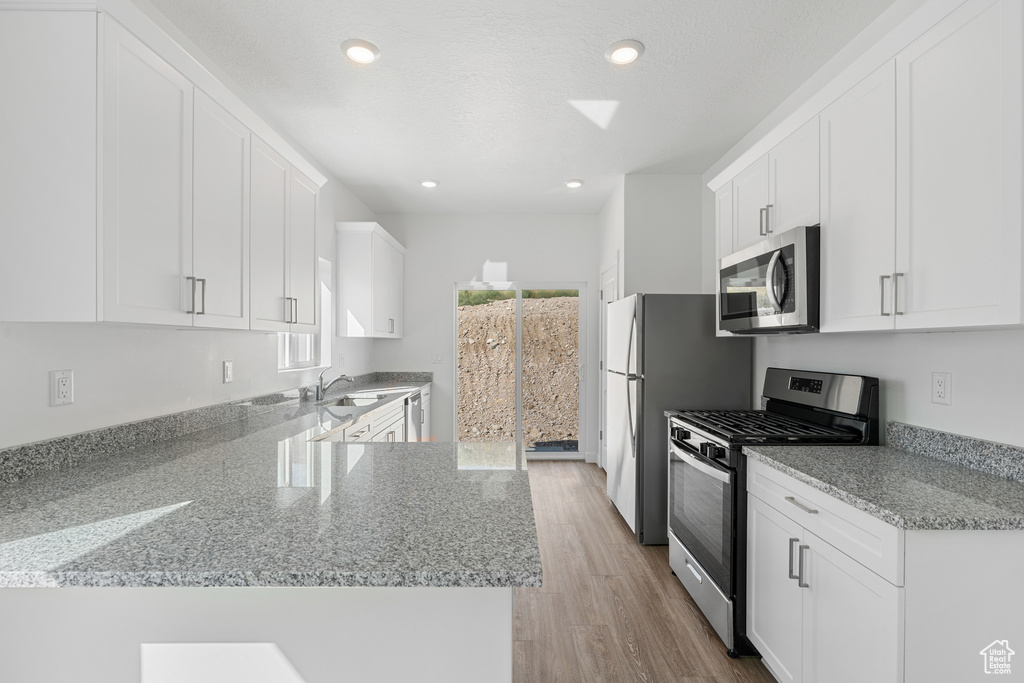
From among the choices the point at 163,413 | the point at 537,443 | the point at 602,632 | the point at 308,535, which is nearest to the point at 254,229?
the point at 163,413

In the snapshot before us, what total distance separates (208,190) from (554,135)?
→ 2141mm

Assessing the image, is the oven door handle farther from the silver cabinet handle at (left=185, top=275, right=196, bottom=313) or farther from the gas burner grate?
the silver cabinet handle at (left=185, top=275, right=196, bottom=313)

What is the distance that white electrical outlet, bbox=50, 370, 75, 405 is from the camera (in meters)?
1.60

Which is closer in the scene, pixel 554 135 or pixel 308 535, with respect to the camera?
pixel 308 535

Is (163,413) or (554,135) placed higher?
(554,135)

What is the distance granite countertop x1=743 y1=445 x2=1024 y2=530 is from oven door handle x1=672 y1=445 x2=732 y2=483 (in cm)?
16

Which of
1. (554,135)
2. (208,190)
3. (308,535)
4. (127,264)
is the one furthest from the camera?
(554,135)

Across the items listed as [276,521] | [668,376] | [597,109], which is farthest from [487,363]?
[276,521]

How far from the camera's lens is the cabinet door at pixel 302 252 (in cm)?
240

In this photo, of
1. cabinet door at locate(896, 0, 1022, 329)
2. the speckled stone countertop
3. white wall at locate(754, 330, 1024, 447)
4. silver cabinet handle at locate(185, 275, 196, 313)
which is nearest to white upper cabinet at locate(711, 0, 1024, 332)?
cabinet door at locate(896, 0, 1022, 329)

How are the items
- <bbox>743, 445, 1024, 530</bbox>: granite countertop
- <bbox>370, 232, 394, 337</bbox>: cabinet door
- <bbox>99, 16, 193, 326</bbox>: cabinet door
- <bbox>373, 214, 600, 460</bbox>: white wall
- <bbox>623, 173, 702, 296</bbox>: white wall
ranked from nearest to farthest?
1. <bbox>743, 445, 1024, 530</bbox>: granite countertop
2. <bbox>99, 16, 193, 326</bbox>: cabinet door
3. <bbox>623, 173, 702, 296</bbox>: white wall
4. <bbox>370, 232, 394, 337</bbox>: cabinet door
5. <bbox>373, 214, 600, 460</bbox>: white wall

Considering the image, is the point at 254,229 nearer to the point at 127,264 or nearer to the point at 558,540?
the point at 127,264

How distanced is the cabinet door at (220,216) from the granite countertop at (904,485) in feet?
6.70

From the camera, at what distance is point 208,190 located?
5.73 ft
